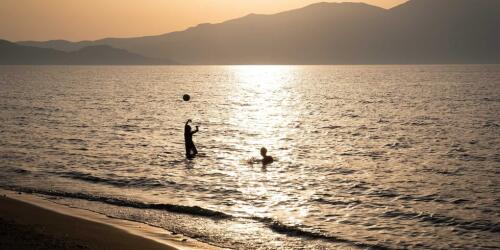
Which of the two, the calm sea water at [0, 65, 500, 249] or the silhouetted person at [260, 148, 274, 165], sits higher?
the silhouetted person at [260, 148, 274, 165]

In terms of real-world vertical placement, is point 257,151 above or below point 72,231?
below

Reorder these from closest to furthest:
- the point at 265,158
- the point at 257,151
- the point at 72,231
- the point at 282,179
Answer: the point at 72,231 < the point at 282,179 < the point at 265,158 < the point at 257,151

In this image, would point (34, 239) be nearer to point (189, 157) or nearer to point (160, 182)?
point (160, 182)

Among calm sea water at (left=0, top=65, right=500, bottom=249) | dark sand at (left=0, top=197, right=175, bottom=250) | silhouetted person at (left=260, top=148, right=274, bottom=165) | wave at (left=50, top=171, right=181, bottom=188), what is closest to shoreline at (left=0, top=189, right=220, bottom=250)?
dark sand at (left=0, top=197, right=175, bottom=250)

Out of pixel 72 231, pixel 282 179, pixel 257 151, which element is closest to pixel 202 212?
pixel 72 231

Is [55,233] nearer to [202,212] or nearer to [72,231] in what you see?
[72,231]

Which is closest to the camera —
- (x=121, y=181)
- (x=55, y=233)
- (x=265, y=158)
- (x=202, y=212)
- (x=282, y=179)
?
(x=55, y=233)

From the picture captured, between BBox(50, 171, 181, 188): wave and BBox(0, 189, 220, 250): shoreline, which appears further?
BBox(50, 171, 181, 188): wave

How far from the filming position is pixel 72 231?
16.3 metres

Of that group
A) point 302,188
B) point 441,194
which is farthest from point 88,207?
point 441,194

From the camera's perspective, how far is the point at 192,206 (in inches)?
830

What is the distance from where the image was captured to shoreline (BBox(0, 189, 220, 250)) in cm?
1436

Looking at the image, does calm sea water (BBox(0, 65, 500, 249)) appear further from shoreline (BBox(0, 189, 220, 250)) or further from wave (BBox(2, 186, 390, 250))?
shoreline (BBox(0, 189, 220, 250))

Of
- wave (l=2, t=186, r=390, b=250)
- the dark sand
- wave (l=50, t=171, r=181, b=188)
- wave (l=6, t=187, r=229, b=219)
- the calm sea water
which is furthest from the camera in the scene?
wave (l=50, t=171, r=181, b=188)
